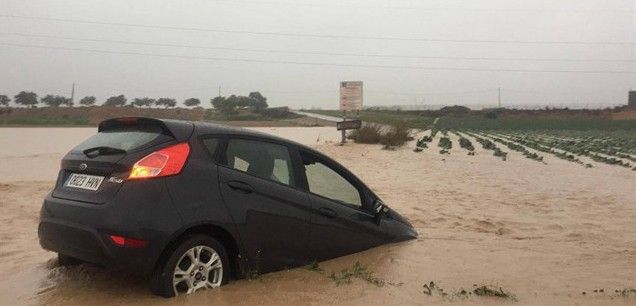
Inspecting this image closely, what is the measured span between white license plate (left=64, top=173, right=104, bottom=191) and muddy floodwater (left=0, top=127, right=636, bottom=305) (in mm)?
849

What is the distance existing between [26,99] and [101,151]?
2935 inches

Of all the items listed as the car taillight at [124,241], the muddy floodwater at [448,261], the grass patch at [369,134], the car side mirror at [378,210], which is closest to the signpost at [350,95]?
the grass patch at [369,134]

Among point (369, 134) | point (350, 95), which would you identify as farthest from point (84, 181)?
point (350, 95)

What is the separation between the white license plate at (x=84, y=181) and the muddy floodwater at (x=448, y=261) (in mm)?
849

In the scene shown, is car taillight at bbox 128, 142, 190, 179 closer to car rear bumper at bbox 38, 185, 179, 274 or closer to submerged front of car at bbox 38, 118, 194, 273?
submerged front of car at bbox 38, 118, 194, 273

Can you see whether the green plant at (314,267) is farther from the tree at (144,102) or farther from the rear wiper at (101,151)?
the tree at (144,102)

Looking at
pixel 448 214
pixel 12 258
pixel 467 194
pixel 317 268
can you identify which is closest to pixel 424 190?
pixel 467 194

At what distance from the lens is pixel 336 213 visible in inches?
222

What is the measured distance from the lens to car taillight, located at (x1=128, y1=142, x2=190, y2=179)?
4230mm

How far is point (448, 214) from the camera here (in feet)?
30.7

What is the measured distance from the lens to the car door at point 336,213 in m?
5.43

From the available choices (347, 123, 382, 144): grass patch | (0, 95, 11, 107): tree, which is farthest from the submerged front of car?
(0, 95, 11, 107): tree

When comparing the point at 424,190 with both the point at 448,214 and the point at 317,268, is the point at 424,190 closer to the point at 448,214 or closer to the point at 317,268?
the point at 448,214

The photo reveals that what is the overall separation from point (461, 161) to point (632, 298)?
1673 cm
